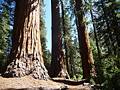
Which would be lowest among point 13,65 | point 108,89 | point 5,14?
point 108,89

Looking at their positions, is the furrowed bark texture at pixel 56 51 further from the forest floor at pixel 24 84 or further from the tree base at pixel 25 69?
the forest floor at pixel 24 84

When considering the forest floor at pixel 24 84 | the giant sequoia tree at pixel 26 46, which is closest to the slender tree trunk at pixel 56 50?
the giant sequoia tree at pixel 26 46

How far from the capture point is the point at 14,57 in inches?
341

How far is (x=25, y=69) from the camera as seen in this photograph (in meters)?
8.44

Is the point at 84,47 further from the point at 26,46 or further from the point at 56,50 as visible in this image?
the point at 26,46

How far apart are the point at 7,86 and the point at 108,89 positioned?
3.09 m

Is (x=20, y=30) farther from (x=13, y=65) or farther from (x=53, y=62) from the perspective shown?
(x=53, y=62)

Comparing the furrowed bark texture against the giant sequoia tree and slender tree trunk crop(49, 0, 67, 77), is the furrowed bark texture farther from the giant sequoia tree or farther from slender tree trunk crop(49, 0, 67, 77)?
the giant sequoia tree

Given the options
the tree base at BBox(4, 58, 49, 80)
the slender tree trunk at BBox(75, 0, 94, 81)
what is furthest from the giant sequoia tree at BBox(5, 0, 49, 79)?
the slender tree trunk at BBox(75, 0, 94, 81)

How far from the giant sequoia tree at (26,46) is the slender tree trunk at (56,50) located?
12.4 ft

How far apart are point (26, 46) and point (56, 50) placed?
179 inches

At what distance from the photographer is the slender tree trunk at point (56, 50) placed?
1292 cm

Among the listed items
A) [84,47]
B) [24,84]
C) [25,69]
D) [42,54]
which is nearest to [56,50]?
[42,54]

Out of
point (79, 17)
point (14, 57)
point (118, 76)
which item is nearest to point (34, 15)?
point (14, 57)
